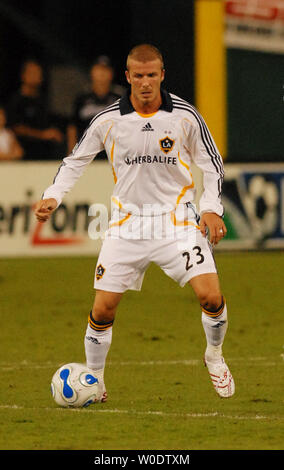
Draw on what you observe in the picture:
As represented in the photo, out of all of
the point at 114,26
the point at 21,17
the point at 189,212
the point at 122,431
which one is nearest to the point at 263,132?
the point at 114,26

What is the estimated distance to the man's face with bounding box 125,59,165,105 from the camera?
733cm

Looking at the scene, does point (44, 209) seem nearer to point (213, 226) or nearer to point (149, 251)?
point (149, 251)

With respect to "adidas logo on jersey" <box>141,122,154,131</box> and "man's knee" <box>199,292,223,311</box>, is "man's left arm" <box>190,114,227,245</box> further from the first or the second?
"man's knee" <box>199,292,223,311</box>

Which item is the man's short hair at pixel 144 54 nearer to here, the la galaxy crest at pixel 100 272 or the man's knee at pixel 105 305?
the la galaxy crest at pixel 100 272

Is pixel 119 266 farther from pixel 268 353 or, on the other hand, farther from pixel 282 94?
pixel 282 94

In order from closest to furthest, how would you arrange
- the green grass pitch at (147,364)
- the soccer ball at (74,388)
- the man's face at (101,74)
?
the green grass pitch at (147,364) < the soccer ball at (74,388) < the man's face at (101,74)

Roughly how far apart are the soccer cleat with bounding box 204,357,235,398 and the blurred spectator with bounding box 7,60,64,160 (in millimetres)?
9460

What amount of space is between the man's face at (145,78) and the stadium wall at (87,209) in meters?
8.04

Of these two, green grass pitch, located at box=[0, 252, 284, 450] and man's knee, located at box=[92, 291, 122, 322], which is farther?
man's knee, located at box=[92, 291, 122, 322]

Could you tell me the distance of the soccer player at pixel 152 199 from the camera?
7.48 m

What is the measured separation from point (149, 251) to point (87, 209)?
824 cm

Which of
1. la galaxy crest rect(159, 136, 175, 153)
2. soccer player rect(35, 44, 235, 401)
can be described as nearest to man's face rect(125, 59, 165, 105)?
soccer player rect(35, 44, 235, 401)

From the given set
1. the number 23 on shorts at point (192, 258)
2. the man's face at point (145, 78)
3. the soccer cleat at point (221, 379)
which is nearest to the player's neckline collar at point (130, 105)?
the man's face at point (145, 78)

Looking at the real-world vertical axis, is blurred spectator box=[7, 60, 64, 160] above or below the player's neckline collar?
below
